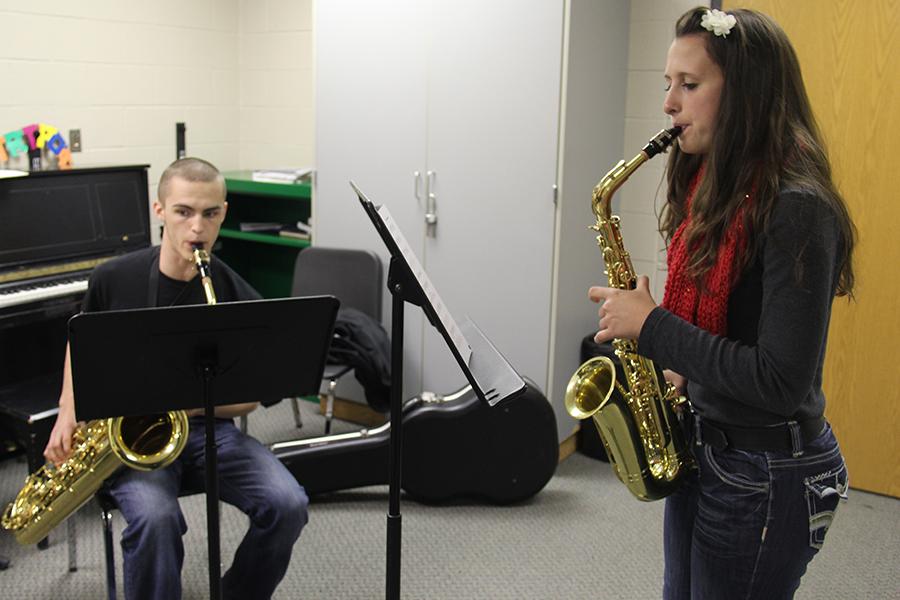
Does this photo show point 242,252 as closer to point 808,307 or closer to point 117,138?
point 117,138

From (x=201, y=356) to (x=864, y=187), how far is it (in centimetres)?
258

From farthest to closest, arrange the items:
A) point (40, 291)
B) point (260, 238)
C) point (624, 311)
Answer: point (260, 238) → point (40, 291) → point (624, 311)

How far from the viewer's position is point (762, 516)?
1.52 metres

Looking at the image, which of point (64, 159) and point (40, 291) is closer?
point (40, 291)

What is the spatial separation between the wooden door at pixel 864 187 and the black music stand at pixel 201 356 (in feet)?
7.30

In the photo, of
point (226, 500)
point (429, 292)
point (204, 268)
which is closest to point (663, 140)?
point (429, 292)

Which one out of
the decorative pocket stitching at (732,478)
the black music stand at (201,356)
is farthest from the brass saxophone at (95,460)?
the decorative pocket stitching at (732,478)

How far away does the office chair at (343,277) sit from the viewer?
12.8 ft

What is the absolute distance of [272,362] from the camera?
204 cm

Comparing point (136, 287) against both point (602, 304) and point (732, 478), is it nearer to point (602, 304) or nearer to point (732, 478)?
point (602, 304)

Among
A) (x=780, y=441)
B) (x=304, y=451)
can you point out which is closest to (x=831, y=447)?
(x=780, y=441)

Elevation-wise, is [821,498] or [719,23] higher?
[719,23]

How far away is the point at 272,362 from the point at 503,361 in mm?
565

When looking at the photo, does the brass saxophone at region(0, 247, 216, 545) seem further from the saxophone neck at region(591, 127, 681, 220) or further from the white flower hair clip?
the white flower hair clip
